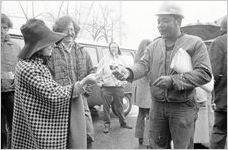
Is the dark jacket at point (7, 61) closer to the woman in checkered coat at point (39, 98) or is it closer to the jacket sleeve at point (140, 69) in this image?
the woman in checkered coat at point (39, 98)

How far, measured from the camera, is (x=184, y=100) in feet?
10.4

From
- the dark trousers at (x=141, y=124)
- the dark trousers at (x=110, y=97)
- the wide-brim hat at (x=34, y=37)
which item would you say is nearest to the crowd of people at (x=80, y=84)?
the wide-brim hat at (x=34, y=37)

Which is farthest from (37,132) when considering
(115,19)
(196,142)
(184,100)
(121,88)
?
(115,19)

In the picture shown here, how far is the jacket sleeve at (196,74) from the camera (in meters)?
3.05

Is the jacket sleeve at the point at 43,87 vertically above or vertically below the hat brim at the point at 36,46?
below

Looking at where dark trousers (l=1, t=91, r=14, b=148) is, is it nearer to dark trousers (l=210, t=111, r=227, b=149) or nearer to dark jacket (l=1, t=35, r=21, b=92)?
dark jacket (l=1, t=35, r=21, b=92)

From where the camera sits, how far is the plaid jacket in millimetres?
2584

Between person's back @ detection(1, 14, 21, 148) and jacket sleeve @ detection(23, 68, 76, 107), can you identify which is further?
person's back @ detection(1, 14, 21, 148)

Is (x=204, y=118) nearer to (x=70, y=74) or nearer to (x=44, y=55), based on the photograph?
(x=70, y=74)

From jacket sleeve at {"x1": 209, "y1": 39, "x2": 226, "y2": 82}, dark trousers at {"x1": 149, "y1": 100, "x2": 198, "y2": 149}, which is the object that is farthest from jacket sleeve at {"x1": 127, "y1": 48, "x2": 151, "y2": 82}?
jacket sleeve at {"x1": 209, "y1": 39, "x2": 226, "y2": 82}

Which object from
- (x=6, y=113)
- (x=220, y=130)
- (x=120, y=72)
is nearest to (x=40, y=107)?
(x=120, y=72)

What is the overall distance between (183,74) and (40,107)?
1374 millimetres

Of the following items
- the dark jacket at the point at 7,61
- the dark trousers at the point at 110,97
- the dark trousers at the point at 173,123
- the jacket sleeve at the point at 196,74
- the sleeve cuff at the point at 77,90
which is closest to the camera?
the sleeve cuff at the point at 77,90

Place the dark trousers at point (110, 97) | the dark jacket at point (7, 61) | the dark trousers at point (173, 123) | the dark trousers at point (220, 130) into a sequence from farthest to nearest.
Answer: the dark trousers at point (110, 97) < the dark trousers at point (220, 130) < the dark jacket at point (7, 61) < the dark trousers at point (173, 123)
